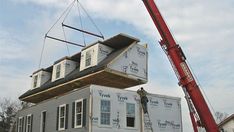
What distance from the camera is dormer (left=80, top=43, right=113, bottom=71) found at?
1016 inches

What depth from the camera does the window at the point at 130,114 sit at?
23.7 metres

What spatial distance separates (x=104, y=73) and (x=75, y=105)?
2902 millimetres

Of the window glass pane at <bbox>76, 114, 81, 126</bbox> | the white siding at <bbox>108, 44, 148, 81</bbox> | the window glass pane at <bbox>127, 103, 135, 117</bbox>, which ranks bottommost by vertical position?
the window glass pane at <bbox>76, 114, 81, 126</bbox>

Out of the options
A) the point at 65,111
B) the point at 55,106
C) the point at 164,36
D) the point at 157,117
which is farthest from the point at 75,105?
the point at 164,36

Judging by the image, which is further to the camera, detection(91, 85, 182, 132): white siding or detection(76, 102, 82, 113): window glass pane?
detection(76, 102, 82, 113): window glass pane

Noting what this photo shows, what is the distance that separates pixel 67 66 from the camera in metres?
29.5

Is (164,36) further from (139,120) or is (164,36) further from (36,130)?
(36,130)

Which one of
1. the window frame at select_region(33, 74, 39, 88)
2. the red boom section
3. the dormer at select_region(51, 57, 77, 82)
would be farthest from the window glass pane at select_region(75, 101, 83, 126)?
the window frame at select_region(33, 74, 39, 88)

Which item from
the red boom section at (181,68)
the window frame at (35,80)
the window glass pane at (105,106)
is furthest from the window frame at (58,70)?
the red boom section at (181,68)

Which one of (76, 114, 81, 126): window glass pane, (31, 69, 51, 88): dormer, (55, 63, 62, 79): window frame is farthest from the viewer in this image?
(31, 69, 51, 88): dormer

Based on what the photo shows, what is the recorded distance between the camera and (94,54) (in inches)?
1024

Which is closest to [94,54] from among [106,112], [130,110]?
[130,110]

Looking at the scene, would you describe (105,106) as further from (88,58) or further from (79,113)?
(88,58)

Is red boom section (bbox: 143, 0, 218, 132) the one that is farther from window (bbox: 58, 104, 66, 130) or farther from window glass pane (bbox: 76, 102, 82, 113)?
window (bbox: 58, 104, 66, 130)
